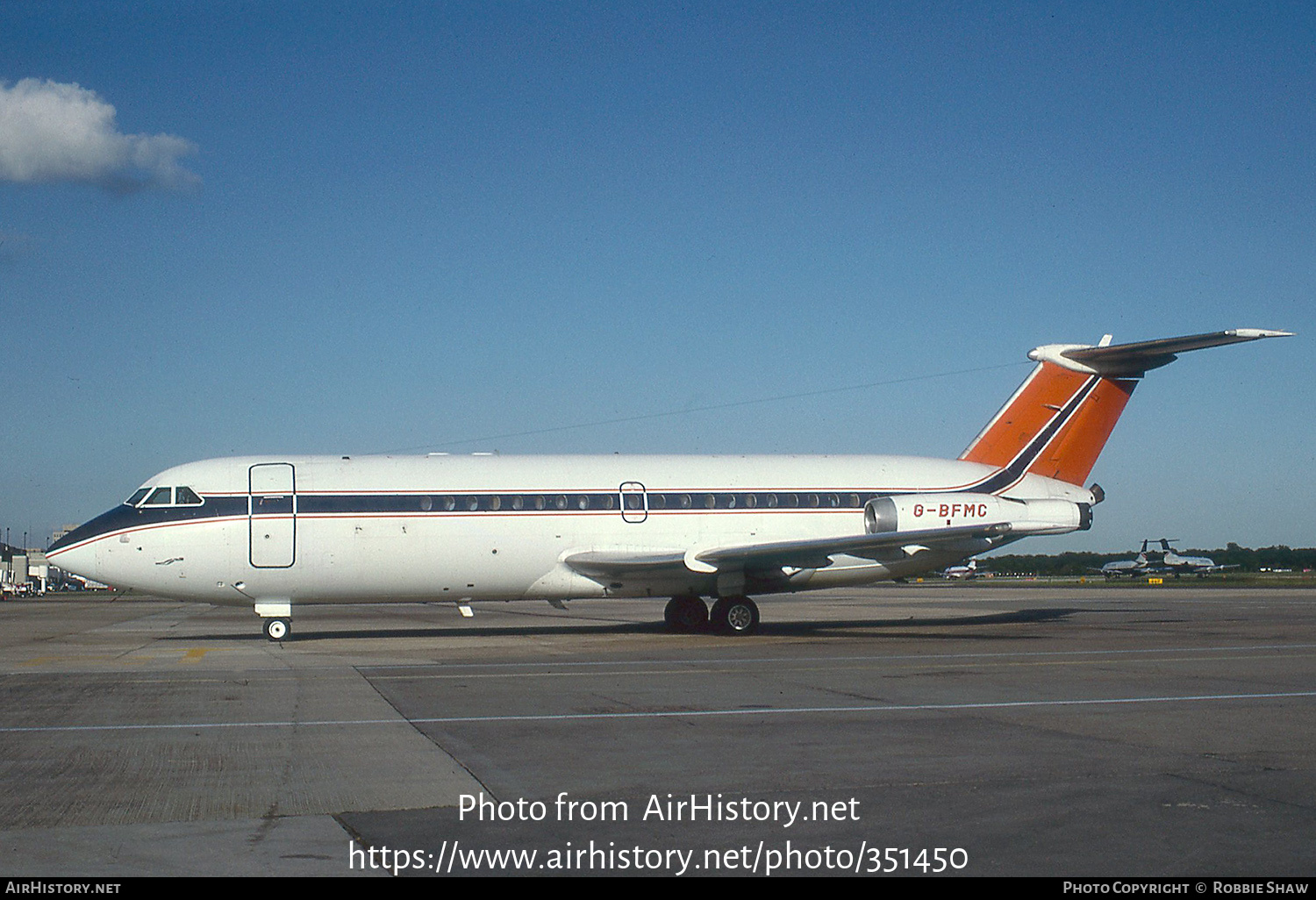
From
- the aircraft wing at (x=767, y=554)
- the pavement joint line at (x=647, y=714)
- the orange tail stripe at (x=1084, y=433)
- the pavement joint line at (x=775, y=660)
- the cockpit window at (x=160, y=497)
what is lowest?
the pavement joint line at (x=775, y=660)

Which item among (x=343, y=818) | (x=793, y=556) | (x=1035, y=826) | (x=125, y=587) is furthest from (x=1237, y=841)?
(x=125, y=587)

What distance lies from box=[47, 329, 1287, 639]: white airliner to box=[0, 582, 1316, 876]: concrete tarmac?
2.67 meters

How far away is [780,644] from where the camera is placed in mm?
21328

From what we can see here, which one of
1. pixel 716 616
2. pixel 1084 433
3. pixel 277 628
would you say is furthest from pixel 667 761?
pixel 1084 433

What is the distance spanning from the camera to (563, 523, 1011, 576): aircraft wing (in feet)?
74.9

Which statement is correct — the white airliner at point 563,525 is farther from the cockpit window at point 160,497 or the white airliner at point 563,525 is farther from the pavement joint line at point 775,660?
the pavement joint line at point 775,660

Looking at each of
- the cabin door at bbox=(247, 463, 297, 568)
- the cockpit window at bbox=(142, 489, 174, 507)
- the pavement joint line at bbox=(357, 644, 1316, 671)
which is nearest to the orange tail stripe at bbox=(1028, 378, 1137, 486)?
the pavement joint line at bbox=(357, 644, 1316, 671)

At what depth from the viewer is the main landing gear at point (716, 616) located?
958 inches

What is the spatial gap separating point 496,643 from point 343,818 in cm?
1503

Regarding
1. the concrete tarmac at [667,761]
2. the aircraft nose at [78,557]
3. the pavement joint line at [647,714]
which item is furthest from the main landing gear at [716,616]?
the aircraft nose at [78,557]

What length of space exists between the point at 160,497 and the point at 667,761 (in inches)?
645

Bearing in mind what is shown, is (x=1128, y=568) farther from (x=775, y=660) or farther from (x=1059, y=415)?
(x=775, y=660)

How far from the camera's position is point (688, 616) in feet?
84.3

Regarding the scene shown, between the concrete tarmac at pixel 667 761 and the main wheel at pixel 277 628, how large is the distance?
277 cm
